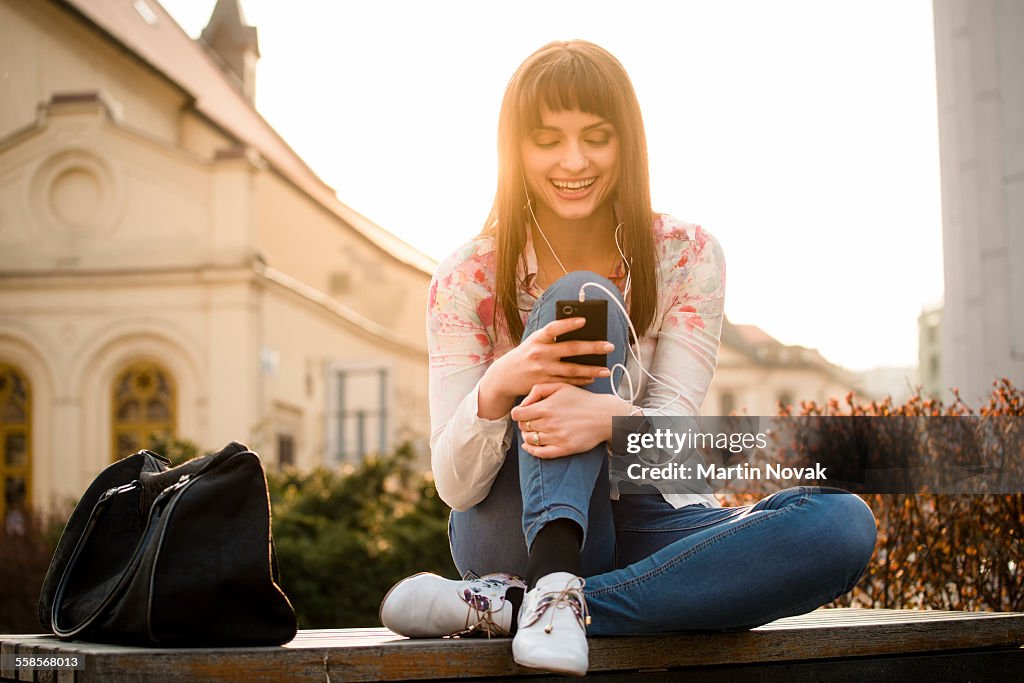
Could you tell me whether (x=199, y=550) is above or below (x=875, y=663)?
above

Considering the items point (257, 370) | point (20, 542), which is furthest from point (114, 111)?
point (20, 542)

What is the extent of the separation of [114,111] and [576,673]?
1754cm

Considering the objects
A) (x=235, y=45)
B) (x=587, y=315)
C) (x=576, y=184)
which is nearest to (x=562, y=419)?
(x=587, y=315)

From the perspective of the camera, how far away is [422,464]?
64.3 ft

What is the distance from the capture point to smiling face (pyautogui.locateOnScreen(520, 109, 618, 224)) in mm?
Result: 2578

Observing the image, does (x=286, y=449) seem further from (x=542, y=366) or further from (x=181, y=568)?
(x=181, y=568)

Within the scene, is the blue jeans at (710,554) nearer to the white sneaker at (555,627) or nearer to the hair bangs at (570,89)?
the white sneaker at (555,627)

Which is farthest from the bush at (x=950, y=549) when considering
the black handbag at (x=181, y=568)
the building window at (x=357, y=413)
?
the building window at (x=357, y=413)

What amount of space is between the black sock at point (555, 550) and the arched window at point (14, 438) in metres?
16.2

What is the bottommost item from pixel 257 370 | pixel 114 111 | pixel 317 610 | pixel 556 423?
pixel 317 610

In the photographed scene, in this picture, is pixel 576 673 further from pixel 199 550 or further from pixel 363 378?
pixel 363 378

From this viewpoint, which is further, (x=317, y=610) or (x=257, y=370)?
(x=257, y=370)

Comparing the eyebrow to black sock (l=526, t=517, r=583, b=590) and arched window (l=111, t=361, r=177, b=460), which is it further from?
arched window (l=111, t=361, r=177, b=460)

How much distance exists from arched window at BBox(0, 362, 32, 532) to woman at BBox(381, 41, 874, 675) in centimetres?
1574
